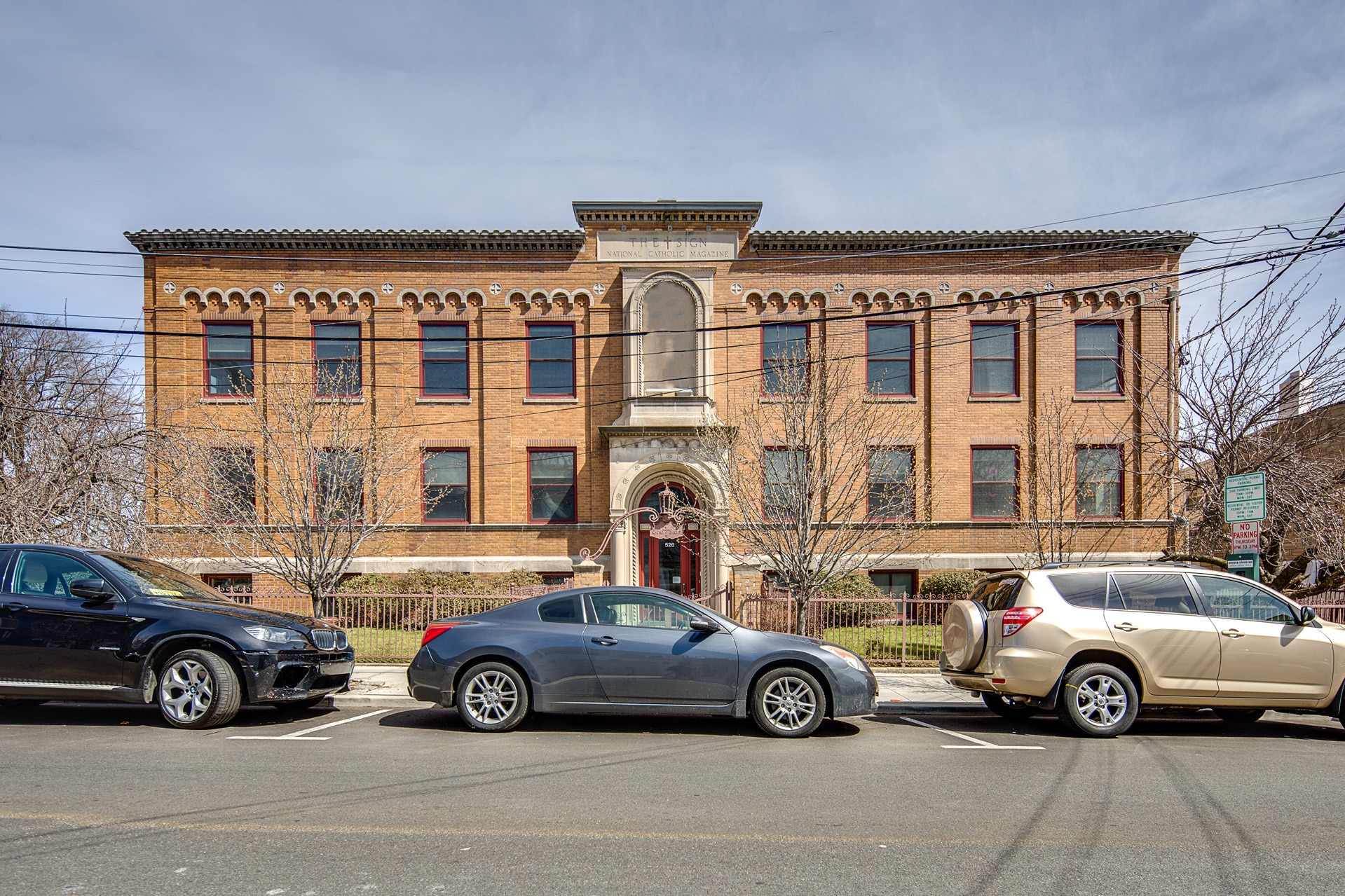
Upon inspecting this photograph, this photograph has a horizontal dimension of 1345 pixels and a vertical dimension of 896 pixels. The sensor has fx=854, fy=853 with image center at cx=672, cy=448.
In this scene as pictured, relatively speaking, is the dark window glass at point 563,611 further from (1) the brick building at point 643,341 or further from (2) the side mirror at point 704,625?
(1) the brick building at point 643,341

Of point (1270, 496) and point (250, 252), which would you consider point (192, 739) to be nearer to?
point (1270, 496)

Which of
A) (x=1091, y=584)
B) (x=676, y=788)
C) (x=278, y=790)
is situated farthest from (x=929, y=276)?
(x=278, y=790)

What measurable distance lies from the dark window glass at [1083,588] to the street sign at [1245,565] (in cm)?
279

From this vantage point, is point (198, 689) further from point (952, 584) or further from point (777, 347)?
point (952, 584)

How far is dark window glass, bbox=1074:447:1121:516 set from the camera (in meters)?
18.5

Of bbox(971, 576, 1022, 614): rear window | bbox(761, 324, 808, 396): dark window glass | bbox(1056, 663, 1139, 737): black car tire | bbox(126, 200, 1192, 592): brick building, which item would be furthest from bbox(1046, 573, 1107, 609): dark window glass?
bbox(126, 200, 1192, 592): brick building

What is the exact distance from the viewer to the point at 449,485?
67.7ft

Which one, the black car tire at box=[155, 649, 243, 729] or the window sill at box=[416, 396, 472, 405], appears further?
the window sill at box=[416, 396, 472, 405]

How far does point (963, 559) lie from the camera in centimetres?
2036

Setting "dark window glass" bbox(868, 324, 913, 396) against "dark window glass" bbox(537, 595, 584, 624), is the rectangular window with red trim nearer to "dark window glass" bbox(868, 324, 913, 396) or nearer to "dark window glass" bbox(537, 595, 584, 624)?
"dark window glass" bbox(868, 324, 913, 396)

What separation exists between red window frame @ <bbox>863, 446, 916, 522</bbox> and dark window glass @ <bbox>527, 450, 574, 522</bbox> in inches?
276

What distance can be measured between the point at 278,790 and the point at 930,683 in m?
8.69

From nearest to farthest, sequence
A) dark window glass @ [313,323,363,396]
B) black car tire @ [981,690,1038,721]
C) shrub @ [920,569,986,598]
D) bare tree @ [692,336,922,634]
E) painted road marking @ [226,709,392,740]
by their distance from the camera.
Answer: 1. painted road marking @ [226,709,392,740]
2. black car tire @ [981,690,1038,721]
3. bare tree @ [692,336,922,634]
4. shrub @ [920,569,986,598]
5. dark window glass @ [313,323,363,396]

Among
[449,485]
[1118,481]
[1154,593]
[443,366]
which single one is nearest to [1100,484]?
[1118,481]
